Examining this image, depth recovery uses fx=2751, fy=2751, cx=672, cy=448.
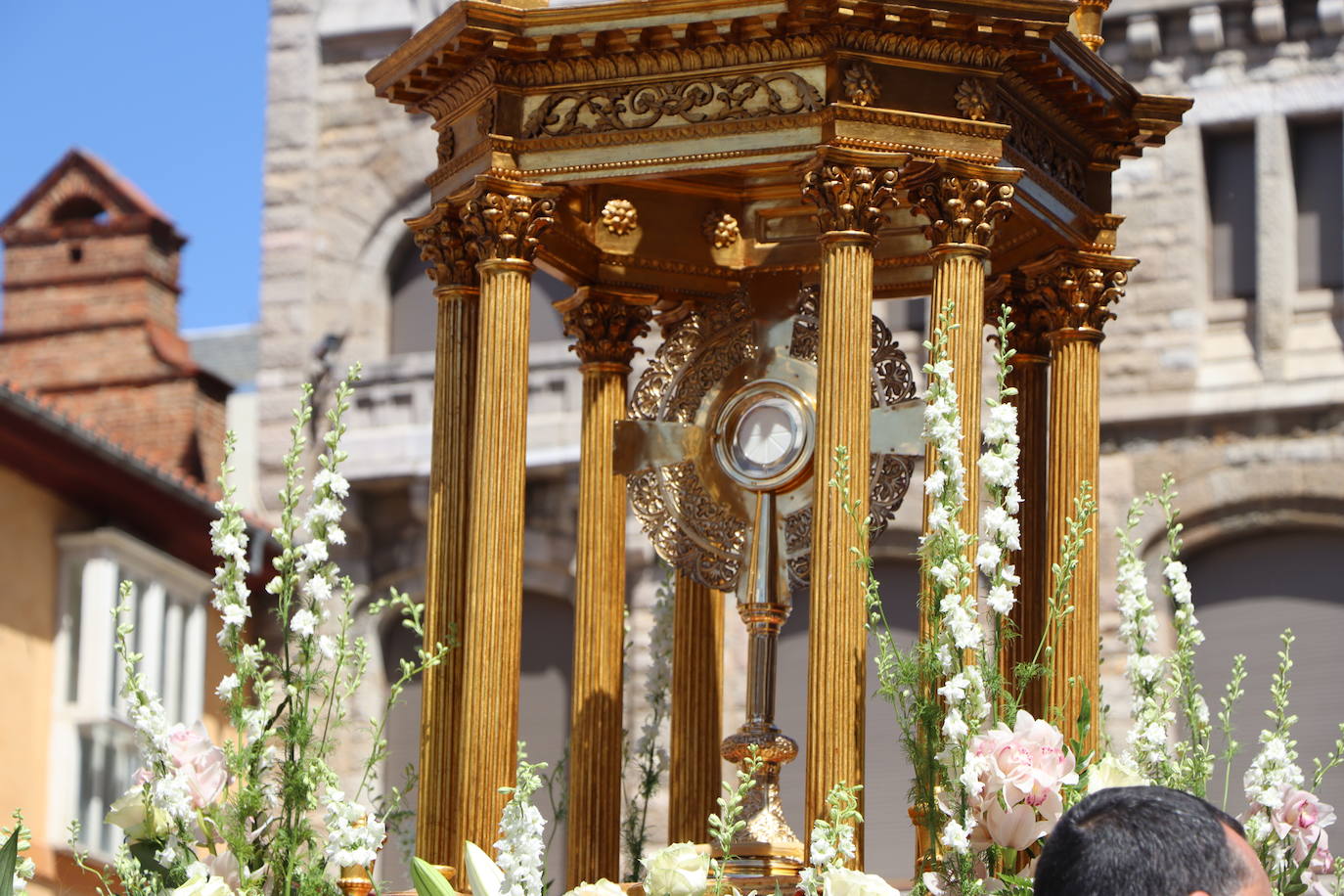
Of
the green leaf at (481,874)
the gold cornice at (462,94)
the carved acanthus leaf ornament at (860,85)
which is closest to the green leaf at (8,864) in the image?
the green leaf at (481,874)

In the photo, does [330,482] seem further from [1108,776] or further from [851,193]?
[851,193]

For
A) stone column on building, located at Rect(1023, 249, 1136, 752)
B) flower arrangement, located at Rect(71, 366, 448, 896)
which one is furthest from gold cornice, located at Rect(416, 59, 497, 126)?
flower arrangement, located at Rect(71, 366, 448, 896)

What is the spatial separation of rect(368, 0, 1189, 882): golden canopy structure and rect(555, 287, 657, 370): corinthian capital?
433mm

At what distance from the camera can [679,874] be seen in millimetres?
7309

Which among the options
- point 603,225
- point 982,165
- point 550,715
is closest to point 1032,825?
point 982,165

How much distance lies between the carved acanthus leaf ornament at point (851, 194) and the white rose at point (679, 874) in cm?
304

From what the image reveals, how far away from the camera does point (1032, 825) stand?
7.59 m

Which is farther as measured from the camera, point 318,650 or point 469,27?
point 469,27

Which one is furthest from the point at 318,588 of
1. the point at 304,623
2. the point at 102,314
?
the point at 102,314

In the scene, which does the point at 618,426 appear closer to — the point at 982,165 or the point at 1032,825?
the point at 982,165

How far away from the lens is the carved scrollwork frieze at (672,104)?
32.3 ft

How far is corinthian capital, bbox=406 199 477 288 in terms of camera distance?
411 inches

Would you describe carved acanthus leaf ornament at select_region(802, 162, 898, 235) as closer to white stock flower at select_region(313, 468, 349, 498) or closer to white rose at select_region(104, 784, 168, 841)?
white stock flower at select_region(313, 468, 349, 498)

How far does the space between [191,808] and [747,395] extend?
391cm
